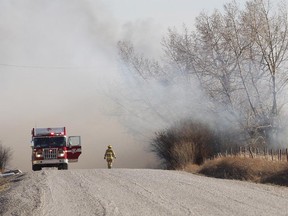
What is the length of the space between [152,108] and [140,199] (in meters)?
30.3

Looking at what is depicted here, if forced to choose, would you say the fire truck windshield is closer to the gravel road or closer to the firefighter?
the firefighter

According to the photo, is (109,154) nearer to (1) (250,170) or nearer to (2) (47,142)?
(2) (47,142)

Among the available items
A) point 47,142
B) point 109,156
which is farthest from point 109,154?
point 47,142

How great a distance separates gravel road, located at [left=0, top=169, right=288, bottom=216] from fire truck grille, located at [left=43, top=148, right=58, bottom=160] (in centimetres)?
1573

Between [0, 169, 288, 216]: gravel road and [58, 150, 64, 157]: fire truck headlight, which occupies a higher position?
[58, 150, 64, 157]: fire truck headlight

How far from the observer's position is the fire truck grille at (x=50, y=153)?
3547 centimetres

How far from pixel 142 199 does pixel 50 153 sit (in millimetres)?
22147

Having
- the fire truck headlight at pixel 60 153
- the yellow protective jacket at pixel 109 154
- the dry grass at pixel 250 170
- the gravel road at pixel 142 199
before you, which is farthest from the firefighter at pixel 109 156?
the gravel road at pixel 142 199

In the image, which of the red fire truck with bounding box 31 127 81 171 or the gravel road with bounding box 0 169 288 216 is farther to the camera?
the red fire truck with bounding box 31 127 81 171

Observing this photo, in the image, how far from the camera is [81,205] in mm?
13430

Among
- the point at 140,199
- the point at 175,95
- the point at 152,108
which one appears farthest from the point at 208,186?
the point at 152,108

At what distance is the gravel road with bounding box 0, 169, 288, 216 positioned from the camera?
1212 cm

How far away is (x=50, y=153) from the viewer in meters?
35.5

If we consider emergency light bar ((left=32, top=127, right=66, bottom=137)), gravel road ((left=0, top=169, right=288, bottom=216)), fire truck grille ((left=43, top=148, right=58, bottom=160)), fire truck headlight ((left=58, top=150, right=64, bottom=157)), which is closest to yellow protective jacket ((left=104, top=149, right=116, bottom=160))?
fire truck headlight ((left=58, top=150, right=64, bottom=157))
